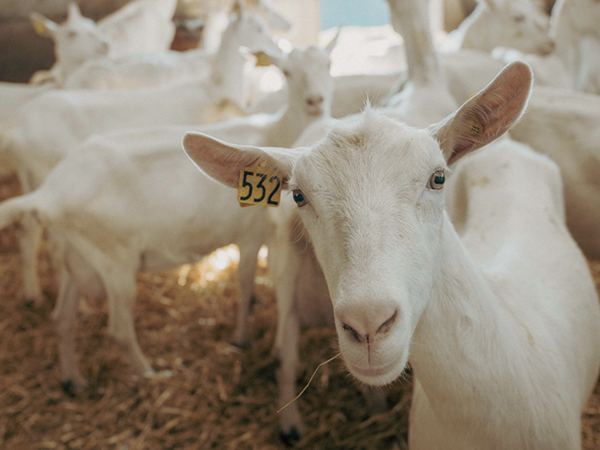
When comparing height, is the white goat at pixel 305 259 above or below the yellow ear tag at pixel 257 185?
below

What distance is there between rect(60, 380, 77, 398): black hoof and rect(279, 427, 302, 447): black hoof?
1458 mm

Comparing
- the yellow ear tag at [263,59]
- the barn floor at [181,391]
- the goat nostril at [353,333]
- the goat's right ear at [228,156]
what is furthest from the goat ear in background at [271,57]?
the goat nostril at [353,333]

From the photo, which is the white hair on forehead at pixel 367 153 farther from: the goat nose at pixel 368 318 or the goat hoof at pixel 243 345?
the goat hoof at pixel 243 345

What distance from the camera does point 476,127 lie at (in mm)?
1256

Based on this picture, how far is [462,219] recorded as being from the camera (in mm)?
2309

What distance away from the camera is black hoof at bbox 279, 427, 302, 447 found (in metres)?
2.49

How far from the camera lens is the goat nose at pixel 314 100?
315 cm

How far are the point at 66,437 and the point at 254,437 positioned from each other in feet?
3.61

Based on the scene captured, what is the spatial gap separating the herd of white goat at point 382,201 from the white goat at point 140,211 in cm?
1

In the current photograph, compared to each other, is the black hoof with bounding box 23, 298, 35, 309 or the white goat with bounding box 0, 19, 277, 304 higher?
the white goat with bounding box 0, 19, 277, 304

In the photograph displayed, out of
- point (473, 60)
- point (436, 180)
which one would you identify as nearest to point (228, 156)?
point (436, 180)

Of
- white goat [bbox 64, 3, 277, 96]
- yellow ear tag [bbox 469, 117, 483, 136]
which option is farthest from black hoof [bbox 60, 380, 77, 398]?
white goat [bbox 64, 3, 277, 96]

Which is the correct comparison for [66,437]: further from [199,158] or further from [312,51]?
[312,51]

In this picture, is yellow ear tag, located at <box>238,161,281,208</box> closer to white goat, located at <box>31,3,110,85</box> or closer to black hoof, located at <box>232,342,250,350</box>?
black hoof, located at <box>232,342,250,350</box>
